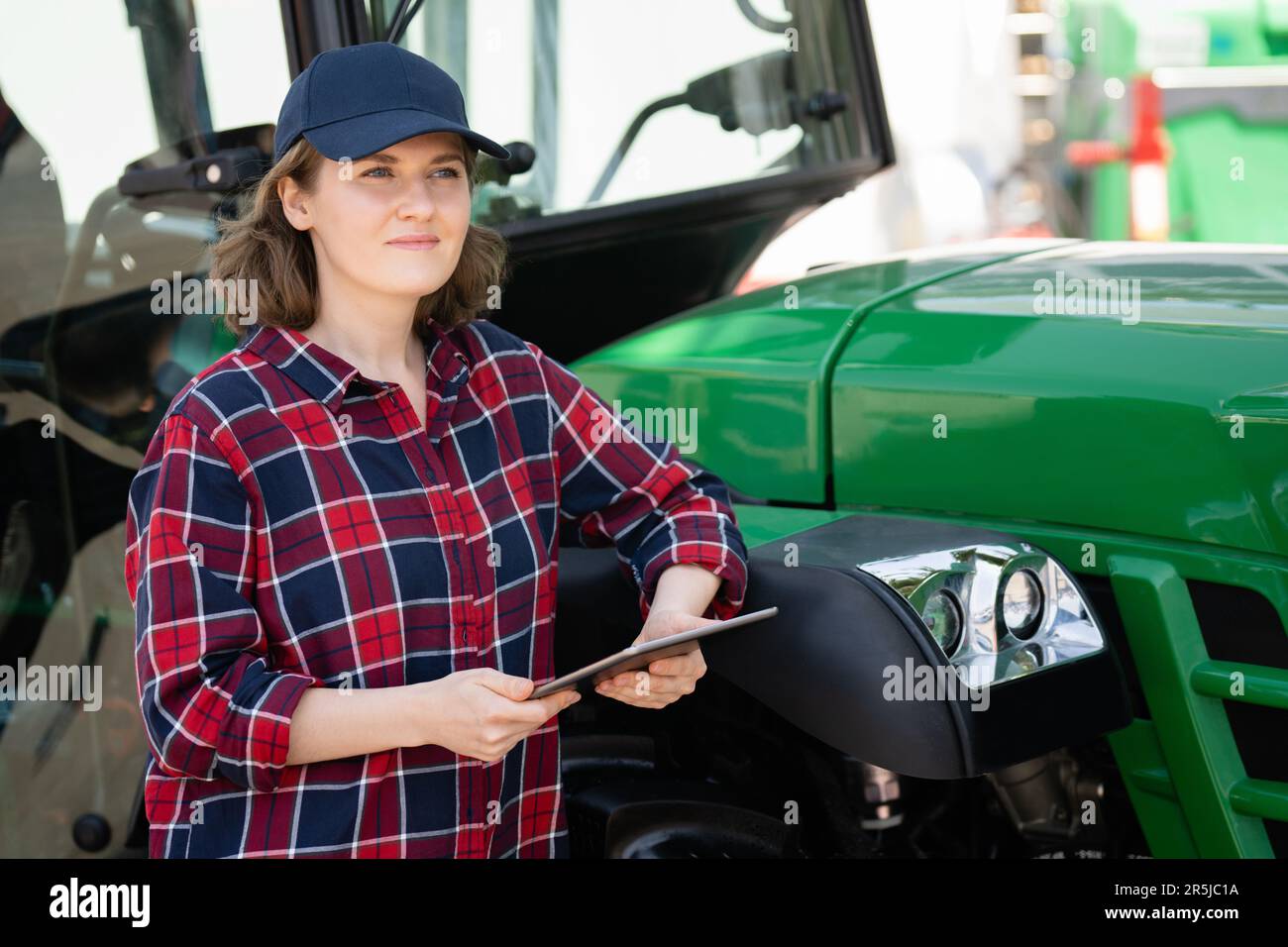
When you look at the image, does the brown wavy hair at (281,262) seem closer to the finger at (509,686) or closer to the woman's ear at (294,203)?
the woman's ear at (294,203)

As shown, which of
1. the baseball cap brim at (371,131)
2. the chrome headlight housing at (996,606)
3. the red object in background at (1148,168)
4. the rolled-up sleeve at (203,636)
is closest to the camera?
the rolled-up sleeve at (203,636)

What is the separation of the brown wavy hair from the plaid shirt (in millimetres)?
32

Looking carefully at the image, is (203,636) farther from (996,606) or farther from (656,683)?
(996,606)

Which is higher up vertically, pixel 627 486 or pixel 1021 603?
pixel 627 486

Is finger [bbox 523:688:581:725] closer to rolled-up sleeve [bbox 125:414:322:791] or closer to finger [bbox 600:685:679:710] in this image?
finger [bbox 600:685:679:710]

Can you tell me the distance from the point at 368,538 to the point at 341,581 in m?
0.06

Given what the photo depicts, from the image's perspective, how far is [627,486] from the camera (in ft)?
6.59

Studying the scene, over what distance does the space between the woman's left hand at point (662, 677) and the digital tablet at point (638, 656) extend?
0.02 metres

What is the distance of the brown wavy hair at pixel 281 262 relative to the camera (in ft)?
5.90

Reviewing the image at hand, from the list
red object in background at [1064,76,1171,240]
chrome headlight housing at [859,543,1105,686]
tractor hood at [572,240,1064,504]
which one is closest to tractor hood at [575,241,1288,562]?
tractor hood at [572,240,1064,504]

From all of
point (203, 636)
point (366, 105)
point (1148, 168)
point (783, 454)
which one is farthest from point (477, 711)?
point (1148, 168)

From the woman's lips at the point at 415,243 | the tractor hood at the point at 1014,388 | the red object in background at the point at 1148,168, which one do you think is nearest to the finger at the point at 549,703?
the woman's lips at the point at 415,243
